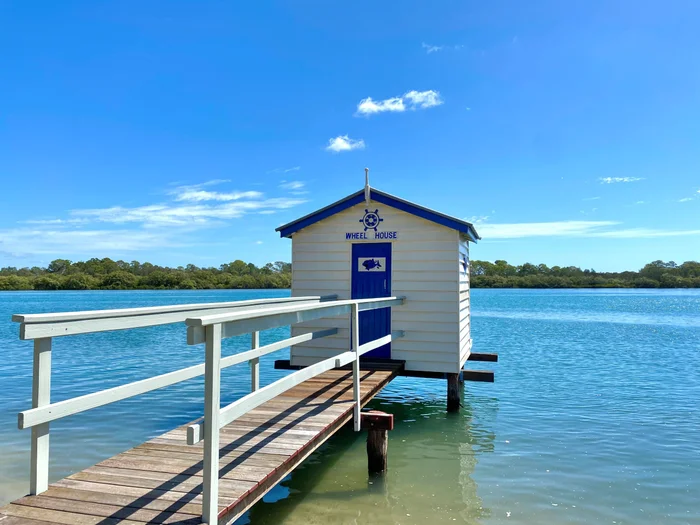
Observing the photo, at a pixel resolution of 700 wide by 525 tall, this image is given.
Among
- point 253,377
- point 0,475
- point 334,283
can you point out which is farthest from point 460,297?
point 0,475

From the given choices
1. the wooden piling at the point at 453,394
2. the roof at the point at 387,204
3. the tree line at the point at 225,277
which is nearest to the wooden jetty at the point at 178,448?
the roof at the point at 387,204

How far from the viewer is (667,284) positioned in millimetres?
111125

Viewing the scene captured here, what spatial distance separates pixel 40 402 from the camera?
11.7 ft

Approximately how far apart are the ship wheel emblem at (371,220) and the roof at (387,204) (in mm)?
255

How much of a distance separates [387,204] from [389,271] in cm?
121

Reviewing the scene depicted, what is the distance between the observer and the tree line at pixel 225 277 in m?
93.5

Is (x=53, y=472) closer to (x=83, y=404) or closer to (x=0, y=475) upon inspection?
(x=0, y=475)

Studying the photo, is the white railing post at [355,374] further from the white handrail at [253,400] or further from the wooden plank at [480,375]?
the wooden plank at [480,375]

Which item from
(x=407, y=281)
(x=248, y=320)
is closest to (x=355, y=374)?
(x=248, y=320)

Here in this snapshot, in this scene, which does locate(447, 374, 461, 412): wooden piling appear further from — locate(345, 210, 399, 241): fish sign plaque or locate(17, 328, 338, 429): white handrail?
locate(17, 328, 338, 429): white handrail

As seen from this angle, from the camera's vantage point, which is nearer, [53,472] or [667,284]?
[53,472]

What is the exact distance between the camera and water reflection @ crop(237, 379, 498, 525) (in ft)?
17.5

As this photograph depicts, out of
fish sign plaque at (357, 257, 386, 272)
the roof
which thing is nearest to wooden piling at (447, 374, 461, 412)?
fish sign plaque at (357, 257, 386, 272)

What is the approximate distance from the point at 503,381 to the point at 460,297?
564cm
